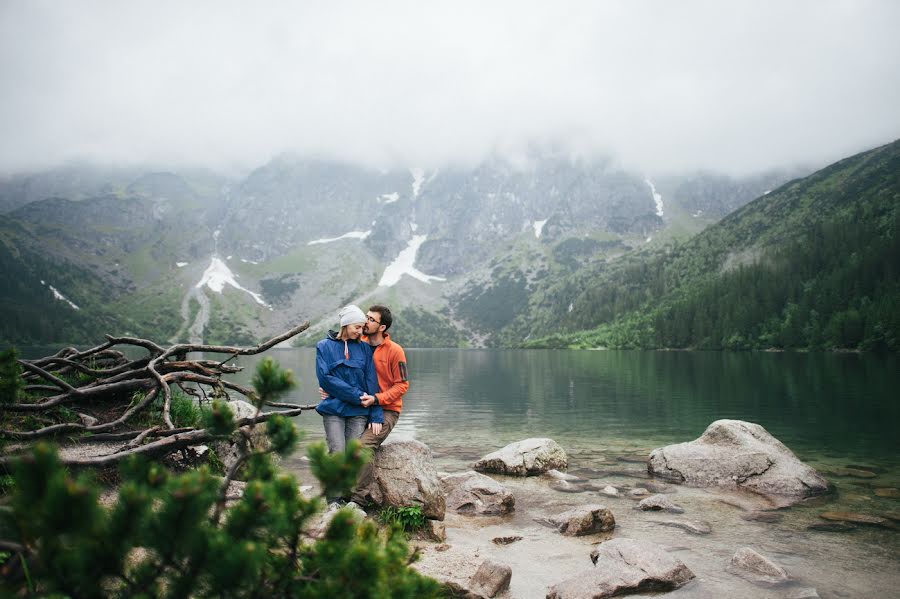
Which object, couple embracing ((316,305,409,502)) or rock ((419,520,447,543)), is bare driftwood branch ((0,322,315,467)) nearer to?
couple embracing ((316,305,409,502))

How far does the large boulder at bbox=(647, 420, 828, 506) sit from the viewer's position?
631 inches

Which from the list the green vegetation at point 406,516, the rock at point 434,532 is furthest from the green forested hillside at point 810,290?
the green vegetation at point 406,516

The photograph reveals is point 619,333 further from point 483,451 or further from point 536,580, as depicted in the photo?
point 536,580

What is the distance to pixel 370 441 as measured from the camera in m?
10.5

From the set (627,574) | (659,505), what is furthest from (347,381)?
(659,505)

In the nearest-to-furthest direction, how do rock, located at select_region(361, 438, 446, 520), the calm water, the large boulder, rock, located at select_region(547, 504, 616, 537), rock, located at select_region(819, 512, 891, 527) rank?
1. rock, located at select_region(361, 438, 446, 520)
2. rock, located at select_region(547, 504, 616, 537)
3. rock, located at select_region(819, 512, 891, 527)
4. the large boulder
5. the calm water

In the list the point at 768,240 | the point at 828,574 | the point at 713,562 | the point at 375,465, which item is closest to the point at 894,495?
the point at 828,574

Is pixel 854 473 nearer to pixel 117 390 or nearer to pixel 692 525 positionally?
pixel 692 525

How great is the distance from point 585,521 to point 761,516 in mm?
5433

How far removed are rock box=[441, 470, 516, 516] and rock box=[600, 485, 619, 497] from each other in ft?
11.1

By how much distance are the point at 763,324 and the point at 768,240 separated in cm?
6987

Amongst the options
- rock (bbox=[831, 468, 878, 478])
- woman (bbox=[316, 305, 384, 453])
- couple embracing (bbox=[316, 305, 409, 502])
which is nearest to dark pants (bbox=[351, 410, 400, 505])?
couple embracing (bbox=[316, 305, 409, 502])

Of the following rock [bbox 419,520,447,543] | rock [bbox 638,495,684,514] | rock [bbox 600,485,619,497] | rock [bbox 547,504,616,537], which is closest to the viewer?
rock [bbox 419,520,447,543]

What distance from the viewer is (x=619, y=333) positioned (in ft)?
634
